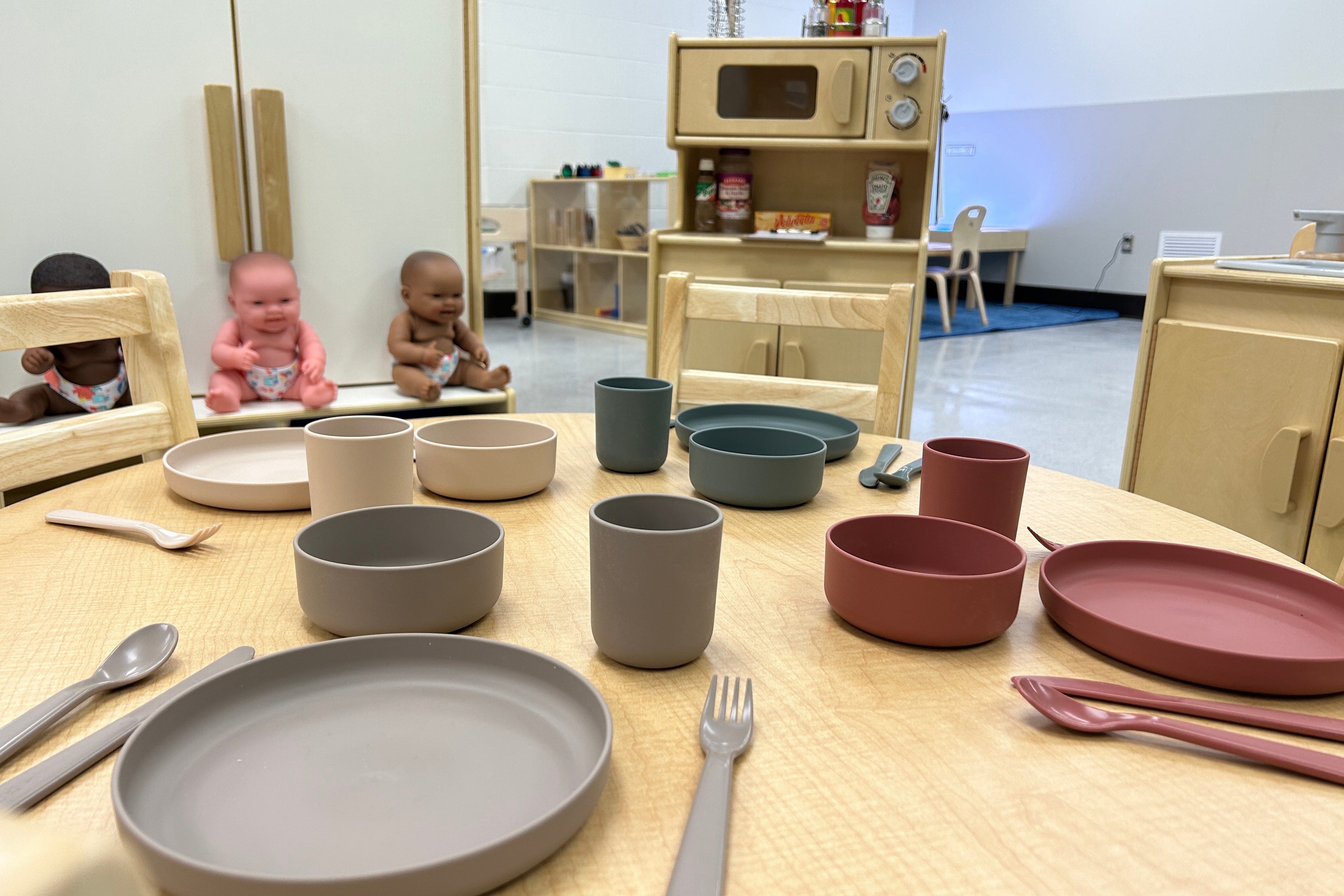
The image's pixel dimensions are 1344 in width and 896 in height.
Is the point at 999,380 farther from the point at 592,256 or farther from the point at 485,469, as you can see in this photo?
the point at 485,469

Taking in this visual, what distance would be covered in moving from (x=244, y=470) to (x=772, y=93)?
2.09m

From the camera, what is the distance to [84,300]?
102cm

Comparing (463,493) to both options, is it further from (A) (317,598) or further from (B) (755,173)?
(B) (755,173)

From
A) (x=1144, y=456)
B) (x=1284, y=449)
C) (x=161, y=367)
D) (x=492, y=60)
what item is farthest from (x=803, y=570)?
(x=492, y=60)

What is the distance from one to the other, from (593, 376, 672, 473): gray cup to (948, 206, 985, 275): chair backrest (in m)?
5.83

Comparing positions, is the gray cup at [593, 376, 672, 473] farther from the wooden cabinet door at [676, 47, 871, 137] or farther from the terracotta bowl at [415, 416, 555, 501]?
the wooden cabinet door at [676, 47, 871, 137]

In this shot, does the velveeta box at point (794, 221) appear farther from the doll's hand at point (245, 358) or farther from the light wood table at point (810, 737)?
the light wood table at point (810, 737)

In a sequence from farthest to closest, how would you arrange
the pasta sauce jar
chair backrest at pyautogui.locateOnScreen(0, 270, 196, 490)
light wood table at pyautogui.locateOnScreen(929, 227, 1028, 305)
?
light wood table at pyautogui.locateOnScreen(929, 227, 1028, 305) < the pasta sauce jar < chair backrest at pyautogui.locateOnScreen(0, 270, 196, 490)

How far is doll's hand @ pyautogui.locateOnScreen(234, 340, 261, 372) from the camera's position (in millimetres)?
2166

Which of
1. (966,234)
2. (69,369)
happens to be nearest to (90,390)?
(69,369)

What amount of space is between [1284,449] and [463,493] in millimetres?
1549

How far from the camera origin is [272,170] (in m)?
2.23

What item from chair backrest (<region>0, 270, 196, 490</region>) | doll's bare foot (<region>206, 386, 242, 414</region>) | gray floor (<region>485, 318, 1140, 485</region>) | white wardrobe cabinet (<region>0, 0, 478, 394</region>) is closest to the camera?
chair backrest (<region>0, 270, 196, 490</region>)

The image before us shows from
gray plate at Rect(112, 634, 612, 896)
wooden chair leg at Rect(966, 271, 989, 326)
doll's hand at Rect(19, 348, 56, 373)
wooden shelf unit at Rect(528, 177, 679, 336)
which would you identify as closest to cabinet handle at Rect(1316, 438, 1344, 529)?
gray plate at Rect(112, 634, 612, 896)
